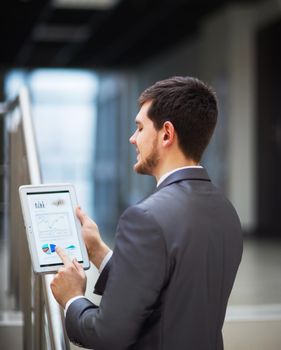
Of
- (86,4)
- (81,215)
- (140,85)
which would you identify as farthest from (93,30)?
(81,215)

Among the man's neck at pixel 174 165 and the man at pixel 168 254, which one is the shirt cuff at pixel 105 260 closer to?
the man at pixel 168 254

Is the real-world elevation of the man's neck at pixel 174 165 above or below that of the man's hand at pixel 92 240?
above

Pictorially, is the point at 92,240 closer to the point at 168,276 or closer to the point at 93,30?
the point at 168,276

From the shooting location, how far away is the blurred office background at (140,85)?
9703mm

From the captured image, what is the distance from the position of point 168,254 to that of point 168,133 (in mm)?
280

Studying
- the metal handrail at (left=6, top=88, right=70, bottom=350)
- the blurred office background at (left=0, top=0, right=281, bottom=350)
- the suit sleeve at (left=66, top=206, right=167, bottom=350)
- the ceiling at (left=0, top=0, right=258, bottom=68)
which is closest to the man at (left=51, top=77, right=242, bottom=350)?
the suit sleeve at (left=66, top=206, right=167, bottom=350)

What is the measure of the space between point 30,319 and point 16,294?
107 cm

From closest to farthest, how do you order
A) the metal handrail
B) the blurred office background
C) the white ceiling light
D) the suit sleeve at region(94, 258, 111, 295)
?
1. the suit sleeve at region(94, 258, 111, 295)
2. the metal handrail
3. the blurred office background
4. the white ceiling light

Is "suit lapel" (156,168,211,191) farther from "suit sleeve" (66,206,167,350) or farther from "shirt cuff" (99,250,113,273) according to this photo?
"shirt cuff" (99,250,113,273)

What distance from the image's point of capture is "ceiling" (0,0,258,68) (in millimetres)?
10305

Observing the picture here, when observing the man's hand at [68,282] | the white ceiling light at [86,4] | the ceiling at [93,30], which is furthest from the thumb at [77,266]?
the white ceiling light at [86,4]

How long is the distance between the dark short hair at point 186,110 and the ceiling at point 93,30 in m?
8.31

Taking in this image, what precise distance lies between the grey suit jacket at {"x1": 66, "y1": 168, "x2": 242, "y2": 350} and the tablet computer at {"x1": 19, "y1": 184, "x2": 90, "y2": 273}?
139mm

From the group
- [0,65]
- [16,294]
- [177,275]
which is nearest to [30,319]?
[16,294]
